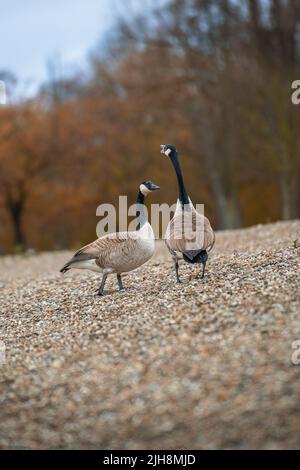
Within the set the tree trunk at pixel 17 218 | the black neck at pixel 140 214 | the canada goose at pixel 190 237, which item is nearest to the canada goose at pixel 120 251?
the black neck at pixel 140 214

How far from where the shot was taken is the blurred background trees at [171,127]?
26.3 meters

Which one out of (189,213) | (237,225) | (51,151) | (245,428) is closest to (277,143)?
(237,225)

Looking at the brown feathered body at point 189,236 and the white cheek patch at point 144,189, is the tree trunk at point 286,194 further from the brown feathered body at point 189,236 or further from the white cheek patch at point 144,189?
the brown feathered body at point 189,236

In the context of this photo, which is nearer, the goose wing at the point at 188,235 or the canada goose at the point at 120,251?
the goose wing at the point at 188,235

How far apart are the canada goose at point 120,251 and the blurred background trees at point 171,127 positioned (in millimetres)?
17986

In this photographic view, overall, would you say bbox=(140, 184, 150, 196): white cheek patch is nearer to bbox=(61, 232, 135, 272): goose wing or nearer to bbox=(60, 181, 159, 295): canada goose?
bbox=(60, 181, 159, 295): canada goose

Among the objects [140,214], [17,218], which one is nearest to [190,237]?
[140,214]

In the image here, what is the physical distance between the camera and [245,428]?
5.44 metres

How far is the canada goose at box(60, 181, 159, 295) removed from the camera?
917 centimetres

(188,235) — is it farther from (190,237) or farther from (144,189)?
(144,189)

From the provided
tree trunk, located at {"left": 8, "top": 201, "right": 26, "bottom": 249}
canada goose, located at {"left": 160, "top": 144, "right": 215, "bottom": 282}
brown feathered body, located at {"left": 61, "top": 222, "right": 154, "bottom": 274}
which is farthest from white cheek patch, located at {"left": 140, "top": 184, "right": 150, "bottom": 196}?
tree trunk, located at {"left": 8, "top": 201, "right": 26, "bottom": 249}

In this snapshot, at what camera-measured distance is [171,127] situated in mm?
33562

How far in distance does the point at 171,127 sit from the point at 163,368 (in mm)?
28097

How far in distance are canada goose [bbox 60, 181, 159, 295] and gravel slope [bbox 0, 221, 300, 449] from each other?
546 mm
